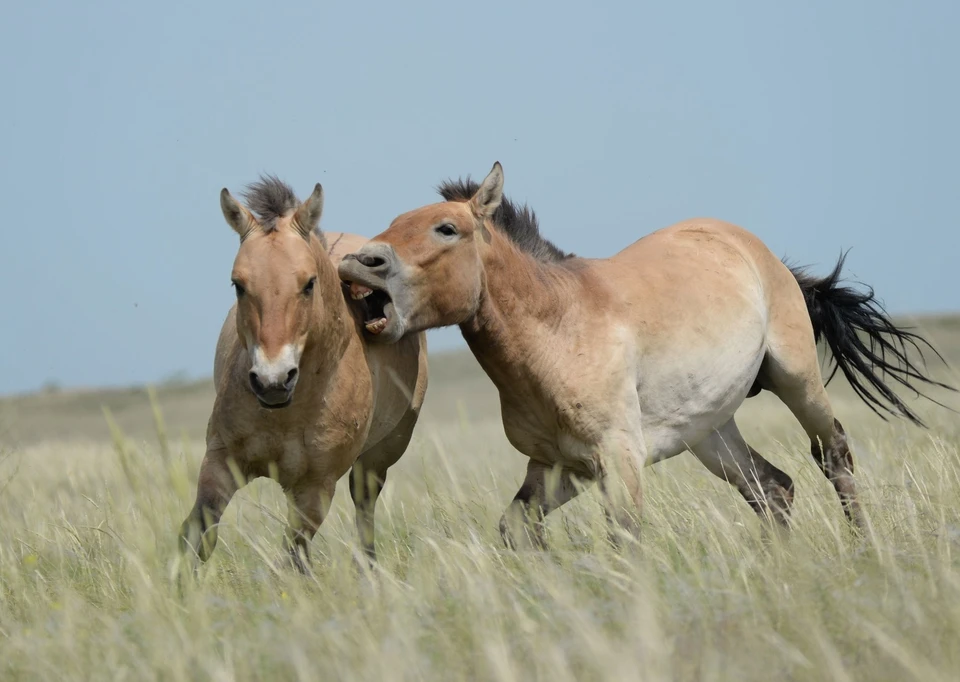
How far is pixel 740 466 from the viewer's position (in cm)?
694

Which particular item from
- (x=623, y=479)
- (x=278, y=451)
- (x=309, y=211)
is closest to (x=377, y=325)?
(x=309, y=211)

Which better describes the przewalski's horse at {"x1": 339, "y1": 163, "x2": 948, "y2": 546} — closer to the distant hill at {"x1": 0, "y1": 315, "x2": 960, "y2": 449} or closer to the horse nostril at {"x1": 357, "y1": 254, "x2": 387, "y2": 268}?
the horse nostril at {"x1": 357, "y1": 254, "x2": 387, "y2": 268}

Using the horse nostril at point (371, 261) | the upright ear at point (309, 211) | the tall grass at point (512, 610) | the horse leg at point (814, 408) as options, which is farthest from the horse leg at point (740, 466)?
the upright ear at point (309, 211)

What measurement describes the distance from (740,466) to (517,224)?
2261mm

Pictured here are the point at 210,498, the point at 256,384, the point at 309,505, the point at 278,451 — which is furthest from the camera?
Answer: the point at 309,505

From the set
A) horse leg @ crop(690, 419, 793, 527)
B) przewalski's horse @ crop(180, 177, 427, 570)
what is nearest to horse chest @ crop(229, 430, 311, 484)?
przewalski's horse @ crop(180, 177, 427, 570)

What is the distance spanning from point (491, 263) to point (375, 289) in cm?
66

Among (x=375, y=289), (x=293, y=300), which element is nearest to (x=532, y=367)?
(x=375, y=289)

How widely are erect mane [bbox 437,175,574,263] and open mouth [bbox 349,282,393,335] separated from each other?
70 centimetres

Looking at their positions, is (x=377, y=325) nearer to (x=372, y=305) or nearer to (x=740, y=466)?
(x=372, y=305)

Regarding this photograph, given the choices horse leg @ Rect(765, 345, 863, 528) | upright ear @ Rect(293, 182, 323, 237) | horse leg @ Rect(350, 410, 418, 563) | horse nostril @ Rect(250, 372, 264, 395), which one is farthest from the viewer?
horse leg @ Rect(765, 345, 863, 528)

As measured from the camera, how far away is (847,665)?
300 cm

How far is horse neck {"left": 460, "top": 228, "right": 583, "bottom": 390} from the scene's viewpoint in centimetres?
547

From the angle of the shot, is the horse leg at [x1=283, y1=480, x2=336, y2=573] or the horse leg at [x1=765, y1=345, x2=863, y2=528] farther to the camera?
the horse leg at [x1=765, y1=345, x2=863, y2=528]
